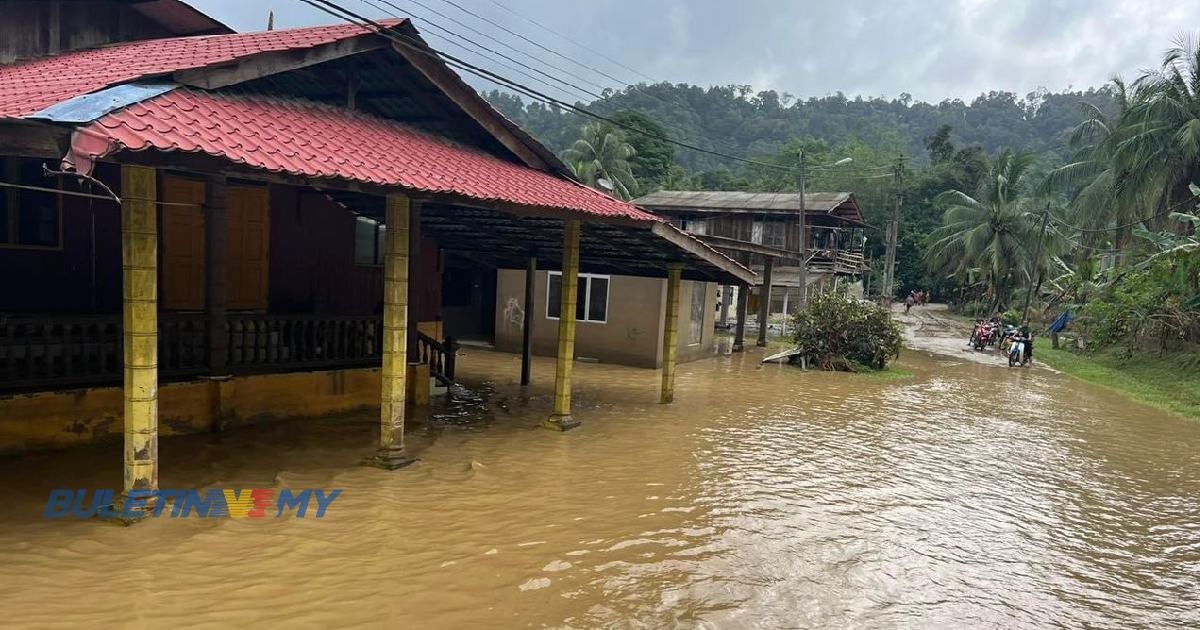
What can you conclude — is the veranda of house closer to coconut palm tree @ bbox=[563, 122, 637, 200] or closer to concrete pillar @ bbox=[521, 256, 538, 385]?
concrete pillar @ bbox=[521, 256, 538, 385]

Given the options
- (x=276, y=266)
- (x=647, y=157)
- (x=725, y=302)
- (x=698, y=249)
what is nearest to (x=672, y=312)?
(x=698, y=249)

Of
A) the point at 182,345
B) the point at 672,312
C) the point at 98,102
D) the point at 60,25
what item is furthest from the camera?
the point at 672,312

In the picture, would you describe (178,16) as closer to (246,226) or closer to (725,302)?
(246,226)

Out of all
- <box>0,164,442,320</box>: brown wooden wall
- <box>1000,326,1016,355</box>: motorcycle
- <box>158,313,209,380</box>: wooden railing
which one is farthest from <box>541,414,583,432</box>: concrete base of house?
<box>1000,326,1016,355</box>: motorcycle

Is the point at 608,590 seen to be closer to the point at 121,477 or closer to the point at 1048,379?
the point at 121,477

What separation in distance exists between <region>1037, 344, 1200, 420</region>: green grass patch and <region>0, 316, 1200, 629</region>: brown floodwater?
21.1ft

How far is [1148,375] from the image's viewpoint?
800 inches

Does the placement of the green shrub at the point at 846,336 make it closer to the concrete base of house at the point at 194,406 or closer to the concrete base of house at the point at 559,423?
the concrete base of house at the point at 559,423

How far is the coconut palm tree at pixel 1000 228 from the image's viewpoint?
39438 millimetres

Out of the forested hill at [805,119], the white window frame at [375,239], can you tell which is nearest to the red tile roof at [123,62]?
the white window frame at [375,239]

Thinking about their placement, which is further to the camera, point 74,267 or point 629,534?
point 74,267

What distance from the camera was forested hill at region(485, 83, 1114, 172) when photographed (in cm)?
7900

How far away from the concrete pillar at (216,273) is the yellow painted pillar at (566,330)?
4.25 m

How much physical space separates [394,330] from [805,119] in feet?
342
